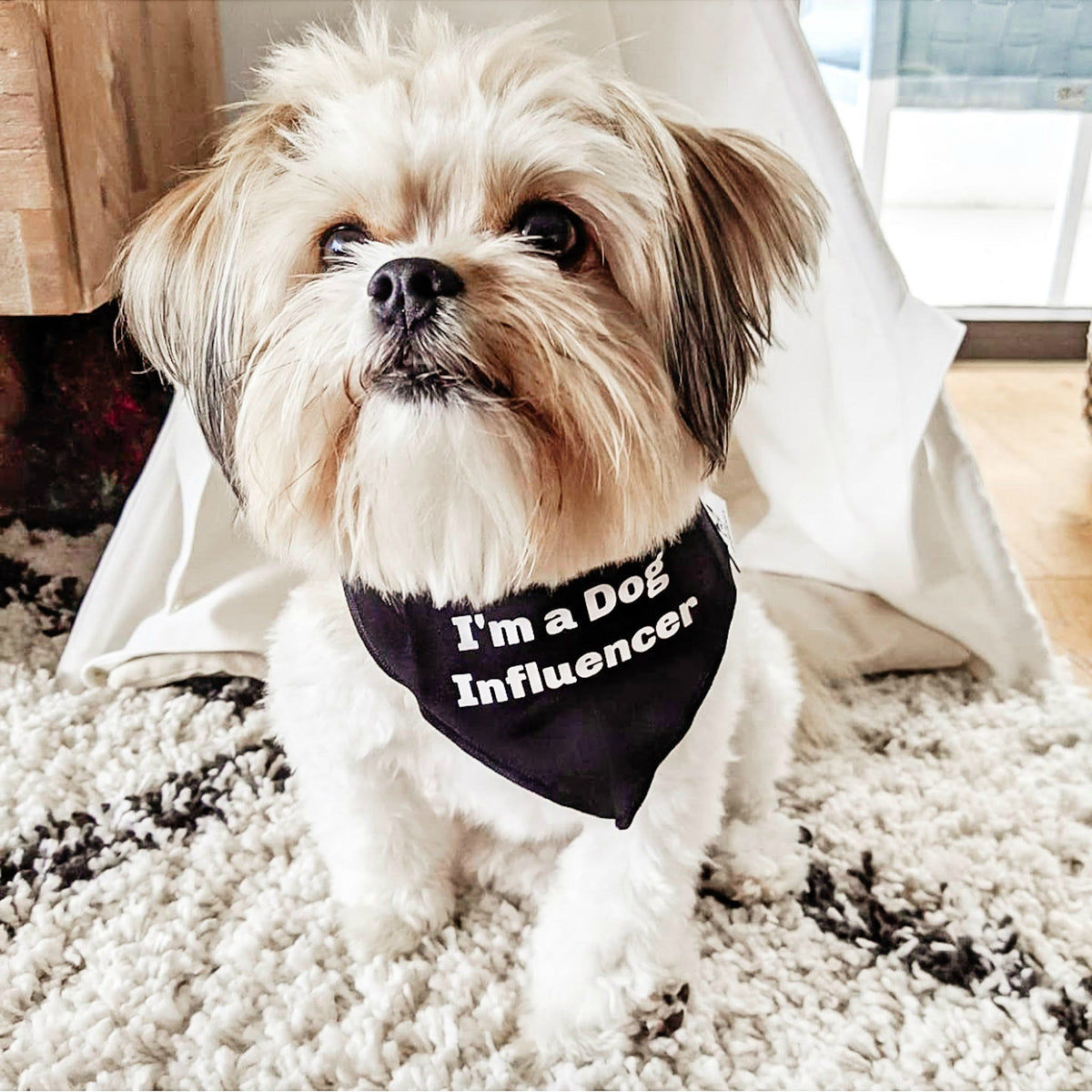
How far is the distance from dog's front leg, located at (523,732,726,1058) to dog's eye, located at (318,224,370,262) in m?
0.56

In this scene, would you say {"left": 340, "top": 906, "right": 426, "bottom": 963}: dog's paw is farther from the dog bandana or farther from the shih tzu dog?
the dog bandana

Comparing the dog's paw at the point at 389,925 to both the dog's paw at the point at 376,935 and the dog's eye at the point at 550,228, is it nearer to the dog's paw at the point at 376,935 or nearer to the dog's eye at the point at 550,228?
the dog's paw at the point at 376,935

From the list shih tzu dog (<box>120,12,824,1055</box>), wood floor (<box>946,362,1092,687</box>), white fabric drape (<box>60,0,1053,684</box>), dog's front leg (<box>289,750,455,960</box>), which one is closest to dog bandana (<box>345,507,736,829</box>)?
shih tzu dog (<box>120,12,824,1055</box>)

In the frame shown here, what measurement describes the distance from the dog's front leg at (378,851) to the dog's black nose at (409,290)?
1.74 feet

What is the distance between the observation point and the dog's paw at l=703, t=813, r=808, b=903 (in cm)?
129

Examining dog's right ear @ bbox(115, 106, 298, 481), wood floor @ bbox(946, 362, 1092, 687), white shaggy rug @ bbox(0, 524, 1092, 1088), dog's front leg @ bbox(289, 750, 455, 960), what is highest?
dog's right ear @ bbox(115, 106, 298, 481)

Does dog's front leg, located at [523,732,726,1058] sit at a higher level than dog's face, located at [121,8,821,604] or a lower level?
lower

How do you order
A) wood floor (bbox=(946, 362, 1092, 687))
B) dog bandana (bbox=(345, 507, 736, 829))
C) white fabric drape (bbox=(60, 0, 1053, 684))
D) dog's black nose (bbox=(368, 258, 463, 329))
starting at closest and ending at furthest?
1. dog's black nose (bbox=(368, 258, 463, 329))
2. dog bandana (bbox=(345, 507, 736, 829))
3. white fabric drape (bbox=(60, 0, 1053, 684))
4. wood floor (bbox=(946, 362, 1092, 687))

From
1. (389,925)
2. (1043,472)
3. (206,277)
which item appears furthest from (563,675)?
(1043,472)

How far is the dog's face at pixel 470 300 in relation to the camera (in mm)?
838

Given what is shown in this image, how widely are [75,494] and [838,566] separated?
1322mm

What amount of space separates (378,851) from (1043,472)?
179 cm

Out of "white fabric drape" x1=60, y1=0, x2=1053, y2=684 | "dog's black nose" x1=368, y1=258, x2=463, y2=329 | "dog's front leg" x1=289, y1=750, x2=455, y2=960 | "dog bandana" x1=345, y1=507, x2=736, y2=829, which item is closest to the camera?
"dog's black nose" x1=368, y1=258, x2=463, y2=329

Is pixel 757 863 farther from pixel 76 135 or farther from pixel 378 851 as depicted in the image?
pixel 76 135
